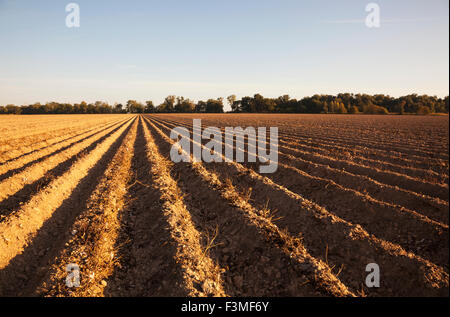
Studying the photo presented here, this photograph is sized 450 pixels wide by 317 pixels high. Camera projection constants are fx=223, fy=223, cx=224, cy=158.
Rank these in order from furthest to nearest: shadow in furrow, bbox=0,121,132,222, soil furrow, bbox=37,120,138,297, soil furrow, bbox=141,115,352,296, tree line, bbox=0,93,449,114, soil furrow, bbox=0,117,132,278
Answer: tree line, bbox=0,93,449,114
shadow in furrow, bbox=0,121,132,222
soil furrow, bbox=0,117,132,278
soil furrow, bbox=141,115,352,296
soil furrow, bbox=37,120,138,297

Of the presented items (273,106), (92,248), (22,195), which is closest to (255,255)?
(92,248)

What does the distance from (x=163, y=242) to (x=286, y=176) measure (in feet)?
15.7

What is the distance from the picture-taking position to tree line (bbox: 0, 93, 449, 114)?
→ 194 feet

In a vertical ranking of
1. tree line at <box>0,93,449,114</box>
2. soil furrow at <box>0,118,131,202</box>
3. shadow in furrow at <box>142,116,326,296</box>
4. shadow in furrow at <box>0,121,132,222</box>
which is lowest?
shadow in furrow at <box>142,116,326,296</box>

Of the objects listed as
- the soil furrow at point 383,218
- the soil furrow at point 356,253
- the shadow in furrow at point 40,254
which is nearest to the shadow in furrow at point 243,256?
the soil furrow at point 356,253

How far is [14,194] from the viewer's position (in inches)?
227

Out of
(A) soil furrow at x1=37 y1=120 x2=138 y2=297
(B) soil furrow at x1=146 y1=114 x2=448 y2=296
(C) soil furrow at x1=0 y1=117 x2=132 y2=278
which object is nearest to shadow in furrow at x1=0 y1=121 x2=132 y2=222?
(C) soil furrow at x1=0 y1=117 x2=132 y2=278

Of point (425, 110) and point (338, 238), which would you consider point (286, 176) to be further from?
point (425, 110)

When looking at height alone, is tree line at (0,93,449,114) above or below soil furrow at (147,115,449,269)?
above

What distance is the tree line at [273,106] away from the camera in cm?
5909

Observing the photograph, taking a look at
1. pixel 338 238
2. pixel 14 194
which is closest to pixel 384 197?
pixel 338 238

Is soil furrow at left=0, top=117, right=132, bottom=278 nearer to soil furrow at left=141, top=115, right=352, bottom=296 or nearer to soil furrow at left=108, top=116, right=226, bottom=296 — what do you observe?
soil furrow at left=108, top=116, right=226, bottom=296

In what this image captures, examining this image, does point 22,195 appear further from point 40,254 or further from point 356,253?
point 356,253
